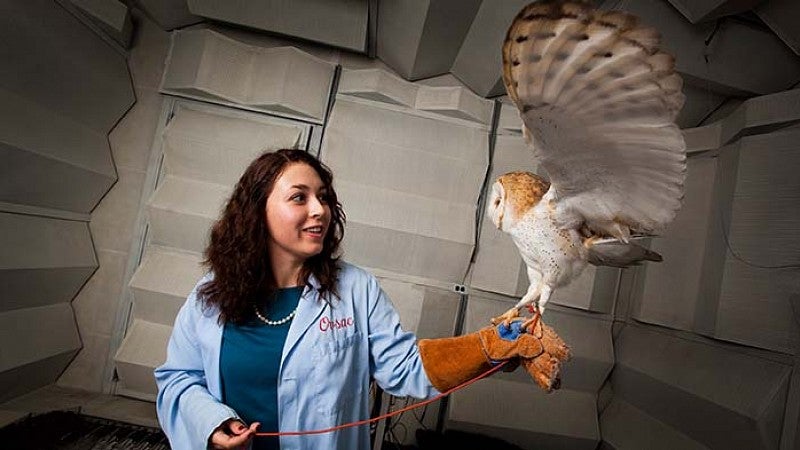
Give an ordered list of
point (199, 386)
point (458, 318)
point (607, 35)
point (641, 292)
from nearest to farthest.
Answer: point (607, 35)
point (199, 386)
point (641, 292)
point (458, 318)

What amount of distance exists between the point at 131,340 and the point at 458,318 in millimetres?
1721

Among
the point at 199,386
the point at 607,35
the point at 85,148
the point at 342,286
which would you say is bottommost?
the point at 199,386

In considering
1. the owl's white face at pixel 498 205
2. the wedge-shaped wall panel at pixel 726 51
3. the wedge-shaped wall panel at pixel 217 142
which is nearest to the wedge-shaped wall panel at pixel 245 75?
the wedge-shaped wall panel at pixel 217 142

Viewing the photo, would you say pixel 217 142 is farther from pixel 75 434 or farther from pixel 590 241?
pixel 590 241

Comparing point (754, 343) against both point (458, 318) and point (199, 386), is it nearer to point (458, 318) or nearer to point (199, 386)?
point (458, 318)

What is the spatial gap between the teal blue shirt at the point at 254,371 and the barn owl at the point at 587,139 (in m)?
0.54

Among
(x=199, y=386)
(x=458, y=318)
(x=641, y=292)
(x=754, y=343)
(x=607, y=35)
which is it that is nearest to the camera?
(x=607, y=35)

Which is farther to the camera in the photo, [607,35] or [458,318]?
[458,318]

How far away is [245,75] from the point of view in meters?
2.17

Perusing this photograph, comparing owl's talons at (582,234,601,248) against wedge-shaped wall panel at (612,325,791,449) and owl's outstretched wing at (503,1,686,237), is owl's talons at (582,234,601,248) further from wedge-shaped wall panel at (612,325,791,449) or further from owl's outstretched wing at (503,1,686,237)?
wedge-shaped wall panel at (612,325,791,449)

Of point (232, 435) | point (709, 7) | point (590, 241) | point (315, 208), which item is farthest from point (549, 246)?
point (709, 7)

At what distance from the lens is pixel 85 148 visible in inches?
82.2

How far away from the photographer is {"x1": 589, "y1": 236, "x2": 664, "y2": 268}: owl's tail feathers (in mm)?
770

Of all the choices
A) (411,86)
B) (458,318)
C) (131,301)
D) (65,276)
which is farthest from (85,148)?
(458,318)
